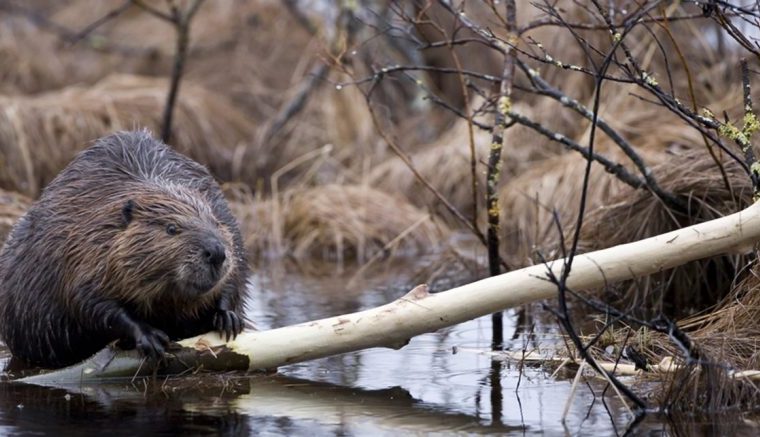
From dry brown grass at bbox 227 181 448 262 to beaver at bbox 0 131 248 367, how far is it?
10.9ft

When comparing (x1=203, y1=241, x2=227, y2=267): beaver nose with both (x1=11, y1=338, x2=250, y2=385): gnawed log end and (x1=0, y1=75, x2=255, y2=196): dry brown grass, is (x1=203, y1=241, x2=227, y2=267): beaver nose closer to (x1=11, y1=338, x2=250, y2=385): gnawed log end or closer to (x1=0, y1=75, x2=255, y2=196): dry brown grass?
(x1=11, y1=338, x2=250, y2=385): gnawed log end

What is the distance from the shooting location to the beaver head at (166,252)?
3.99 metres

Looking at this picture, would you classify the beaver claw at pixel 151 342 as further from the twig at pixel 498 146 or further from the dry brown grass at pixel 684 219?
the dry brown grass at pixel 684 219

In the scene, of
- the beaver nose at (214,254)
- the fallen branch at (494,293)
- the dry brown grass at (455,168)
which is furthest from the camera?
the dry brown grass at (455,168)

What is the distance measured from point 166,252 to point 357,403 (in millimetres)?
809

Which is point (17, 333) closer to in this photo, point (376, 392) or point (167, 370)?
point (167, 370)

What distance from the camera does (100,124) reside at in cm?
909

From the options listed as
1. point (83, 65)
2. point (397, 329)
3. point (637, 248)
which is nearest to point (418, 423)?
point (397, 329)

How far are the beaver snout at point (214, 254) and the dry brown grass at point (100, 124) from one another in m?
4.64

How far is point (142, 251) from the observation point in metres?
4.07

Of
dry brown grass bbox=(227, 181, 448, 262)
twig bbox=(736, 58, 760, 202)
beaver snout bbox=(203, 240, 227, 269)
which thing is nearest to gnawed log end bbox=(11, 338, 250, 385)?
beaver snout bbox=(203, 240, 227, 269)

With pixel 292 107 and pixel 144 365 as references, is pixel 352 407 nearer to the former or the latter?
pixel 144 365

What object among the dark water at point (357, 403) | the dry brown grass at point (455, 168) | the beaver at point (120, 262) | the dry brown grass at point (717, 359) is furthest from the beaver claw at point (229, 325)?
the dry brown grass at point (455, 168)

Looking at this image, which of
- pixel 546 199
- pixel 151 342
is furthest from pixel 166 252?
pixel 546 199
